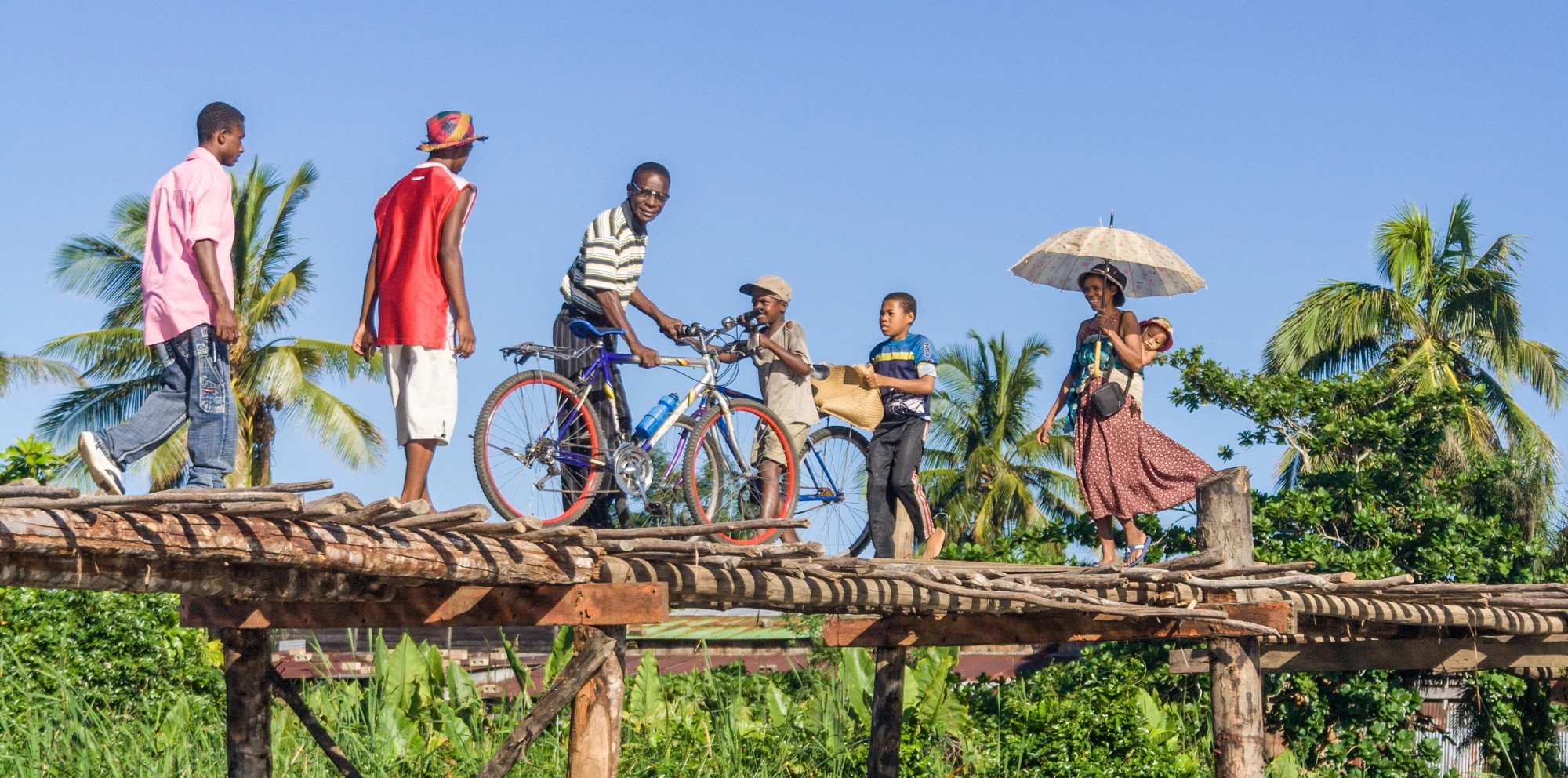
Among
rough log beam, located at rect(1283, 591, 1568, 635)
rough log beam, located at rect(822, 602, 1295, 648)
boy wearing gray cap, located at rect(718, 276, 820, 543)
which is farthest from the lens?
boy wearing gray cap, located at rect(718, 276, 820, 543)

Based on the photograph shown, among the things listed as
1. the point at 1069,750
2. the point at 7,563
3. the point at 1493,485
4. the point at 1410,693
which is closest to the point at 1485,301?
the point at 1493,485

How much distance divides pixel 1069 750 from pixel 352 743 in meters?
4.22

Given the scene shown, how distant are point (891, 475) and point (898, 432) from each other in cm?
19

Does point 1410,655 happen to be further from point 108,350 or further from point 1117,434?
point 108,350

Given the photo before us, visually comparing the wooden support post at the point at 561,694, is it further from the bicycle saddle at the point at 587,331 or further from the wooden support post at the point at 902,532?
the wooden support post at the point at 902,532

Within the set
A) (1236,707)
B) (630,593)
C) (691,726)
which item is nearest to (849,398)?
(1236,707)

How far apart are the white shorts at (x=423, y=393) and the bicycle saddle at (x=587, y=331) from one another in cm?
98

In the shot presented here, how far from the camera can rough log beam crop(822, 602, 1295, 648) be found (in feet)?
20.5

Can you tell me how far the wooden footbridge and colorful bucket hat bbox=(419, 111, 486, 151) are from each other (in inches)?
59.5

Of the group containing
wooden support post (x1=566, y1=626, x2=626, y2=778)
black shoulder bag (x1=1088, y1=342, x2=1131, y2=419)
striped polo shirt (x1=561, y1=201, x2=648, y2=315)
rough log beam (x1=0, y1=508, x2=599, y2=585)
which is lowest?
wooden support post (x1=566, y1=626, x2=626, y2=778)

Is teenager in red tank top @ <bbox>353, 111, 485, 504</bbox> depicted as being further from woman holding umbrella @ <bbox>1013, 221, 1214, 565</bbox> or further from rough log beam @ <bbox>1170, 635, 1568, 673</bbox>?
rough log beam @ <bbox>1170, 635, 1568, 673</bbox>

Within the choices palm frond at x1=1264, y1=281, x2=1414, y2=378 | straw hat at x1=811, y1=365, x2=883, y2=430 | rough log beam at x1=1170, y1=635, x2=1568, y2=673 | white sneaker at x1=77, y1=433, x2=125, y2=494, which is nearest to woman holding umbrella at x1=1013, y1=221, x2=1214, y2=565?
straw hat at x1=811, y1=365, x2=883, y2=430

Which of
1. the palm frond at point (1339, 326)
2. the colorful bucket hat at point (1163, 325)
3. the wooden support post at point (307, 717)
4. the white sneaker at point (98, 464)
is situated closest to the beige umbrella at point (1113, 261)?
the colorful bucket hat at point (1163, 325)

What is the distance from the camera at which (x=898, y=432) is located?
6.93 metres
